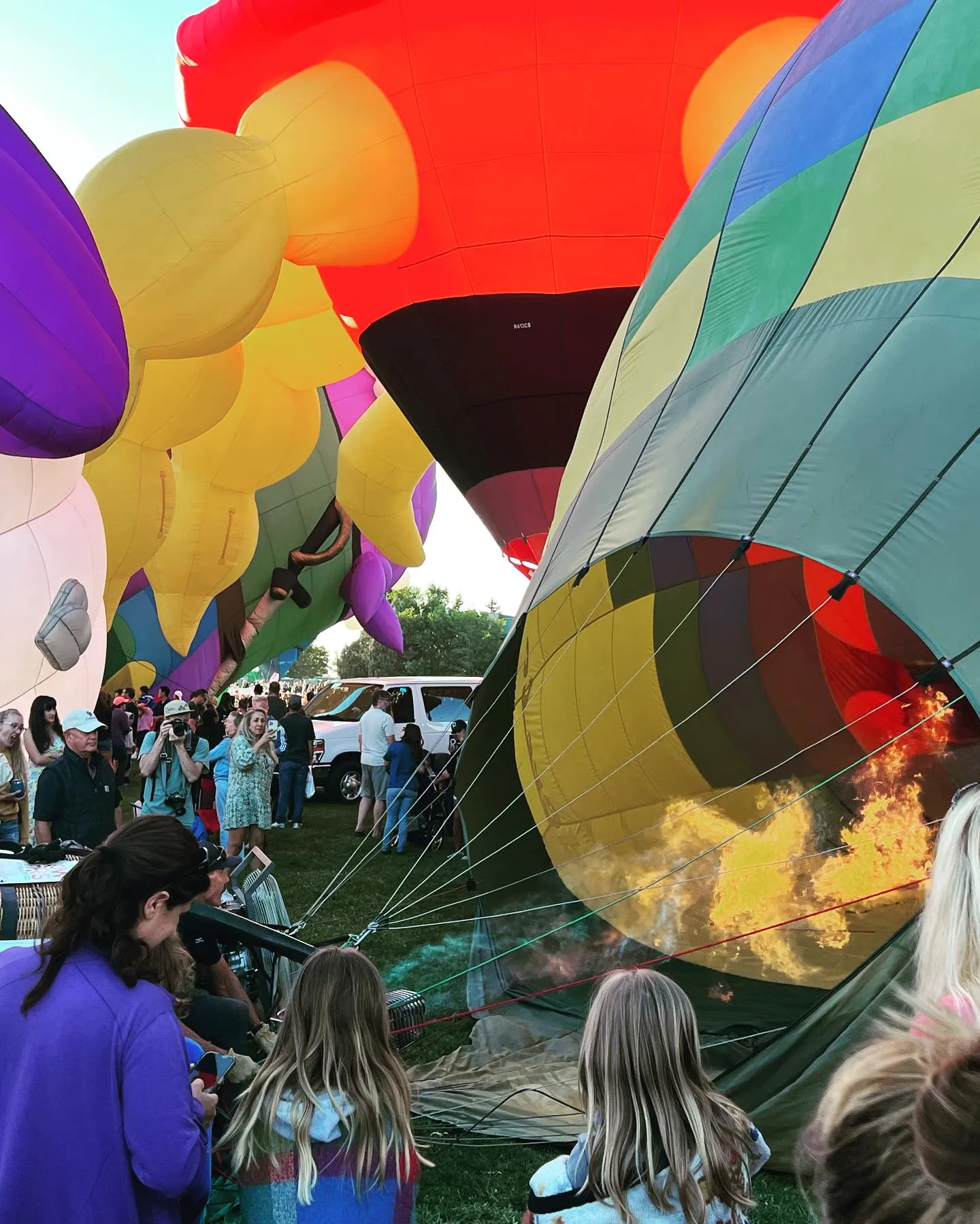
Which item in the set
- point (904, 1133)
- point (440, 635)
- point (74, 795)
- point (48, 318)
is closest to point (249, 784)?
point (74, 795)

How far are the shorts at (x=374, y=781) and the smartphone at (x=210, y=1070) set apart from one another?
6841mm

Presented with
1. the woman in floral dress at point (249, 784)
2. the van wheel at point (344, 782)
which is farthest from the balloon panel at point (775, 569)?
the van wheel at point (344, 782)

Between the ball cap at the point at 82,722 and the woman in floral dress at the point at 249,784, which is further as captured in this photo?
the woman in floral dress at the point at 249,784

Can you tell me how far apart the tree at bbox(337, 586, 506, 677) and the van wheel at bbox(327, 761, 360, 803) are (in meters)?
27.6

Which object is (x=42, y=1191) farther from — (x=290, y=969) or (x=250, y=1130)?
(x=290, y=969)

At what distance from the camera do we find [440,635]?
137 ft

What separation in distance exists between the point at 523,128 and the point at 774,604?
3.74 metres

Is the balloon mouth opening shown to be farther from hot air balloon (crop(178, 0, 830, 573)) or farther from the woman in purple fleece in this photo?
hot air balloon (crop(178, 0, 830, 573))

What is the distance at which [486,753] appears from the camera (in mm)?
4832

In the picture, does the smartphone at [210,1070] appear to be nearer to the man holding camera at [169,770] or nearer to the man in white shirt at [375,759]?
the man holding camera at [169,770]

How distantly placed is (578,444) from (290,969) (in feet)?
8.02

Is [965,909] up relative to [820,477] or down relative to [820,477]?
down

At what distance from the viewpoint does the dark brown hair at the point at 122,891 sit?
1.73 m

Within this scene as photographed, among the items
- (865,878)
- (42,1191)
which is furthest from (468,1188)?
(865,878)
